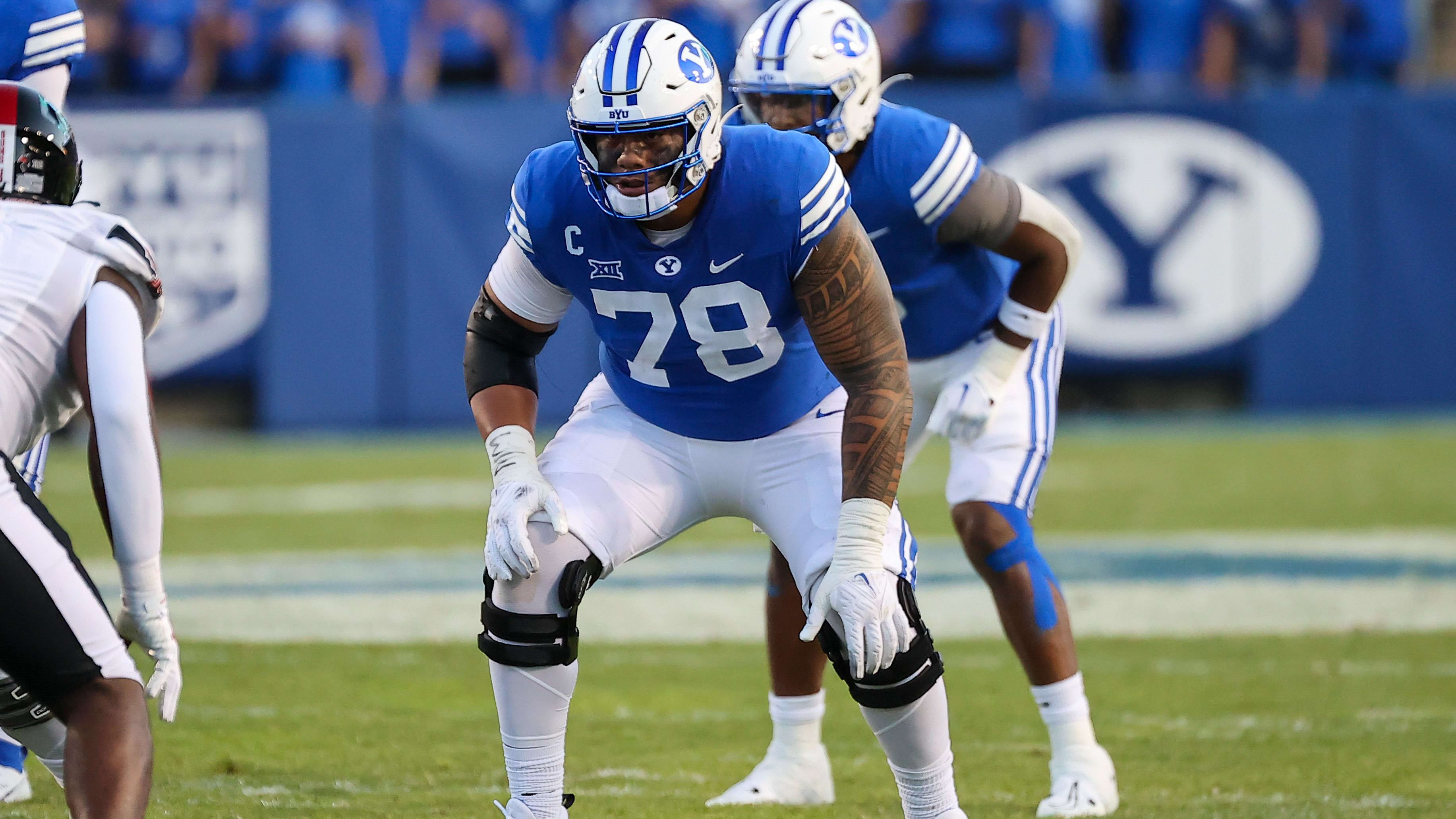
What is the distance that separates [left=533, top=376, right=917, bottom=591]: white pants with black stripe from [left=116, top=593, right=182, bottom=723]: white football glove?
2.38ft

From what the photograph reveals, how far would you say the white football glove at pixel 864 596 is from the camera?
310cm

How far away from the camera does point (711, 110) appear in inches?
128

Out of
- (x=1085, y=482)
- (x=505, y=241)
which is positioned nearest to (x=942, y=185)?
(x=1085, y=482)

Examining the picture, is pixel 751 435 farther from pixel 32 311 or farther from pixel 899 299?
pixel 32 311

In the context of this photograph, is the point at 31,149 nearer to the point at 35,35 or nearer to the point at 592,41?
the point at 35,35

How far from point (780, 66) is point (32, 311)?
1.82m

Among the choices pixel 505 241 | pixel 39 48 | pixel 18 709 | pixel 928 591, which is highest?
pixel 39 48

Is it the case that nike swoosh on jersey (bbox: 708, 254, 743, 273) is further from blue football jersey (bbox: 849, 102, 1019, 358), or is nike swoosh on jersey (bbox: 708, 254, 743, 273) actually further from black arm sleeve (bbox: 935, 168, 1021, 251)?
black arm sleeve (bbox: 935, 168, 1021, 251)

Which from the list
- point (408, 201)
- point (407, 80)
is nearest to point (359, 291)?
point (408, 201)

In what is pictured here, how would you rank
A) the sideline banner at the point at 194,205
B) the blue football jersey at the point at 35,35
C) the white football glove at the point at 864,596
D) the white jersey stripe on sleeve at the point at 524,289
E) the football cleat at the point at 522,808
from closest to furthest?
the white football glove at the point at 864,596 → the football cleat at the point at 522,808 → the white jersey stripe on sleeve at the point at 524,289 → the blue football jersey at the point at 35,35 → the sideline banner at the point at 194,205

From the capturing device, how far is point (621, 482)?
3420 millimetres

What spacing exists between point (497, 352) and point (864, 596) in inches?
35.9

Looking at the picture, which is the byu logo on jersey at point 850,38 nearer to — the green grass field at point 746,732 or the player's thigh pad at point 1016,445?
the player's thigh pad at point 1016,445

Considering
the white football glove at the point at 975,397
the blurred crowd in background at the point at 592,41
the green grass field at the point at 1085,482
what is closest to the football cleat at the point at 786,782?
the white football glove at the point at 975,397
